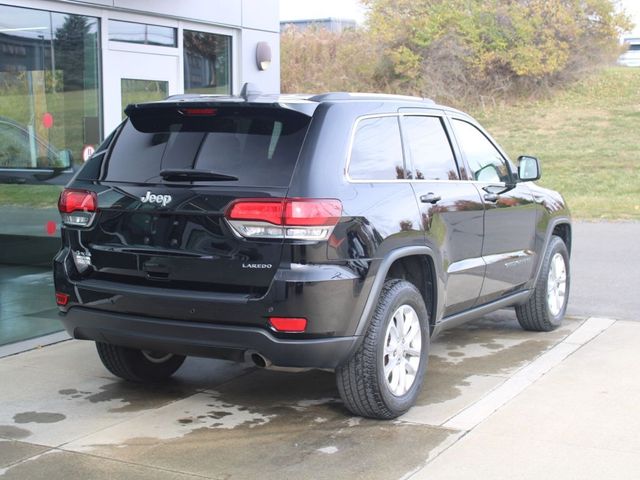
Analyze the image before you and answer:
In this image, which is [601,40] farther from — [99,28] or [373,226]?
[373,226]

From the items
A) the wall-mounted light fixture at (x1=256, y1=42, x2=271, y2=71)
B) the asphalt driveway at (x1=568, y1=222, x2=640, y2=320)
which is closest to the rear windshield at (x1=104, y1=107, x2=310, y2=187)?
the asphalt driveway at (x1=568, y1=222, x2=640, y2=320)

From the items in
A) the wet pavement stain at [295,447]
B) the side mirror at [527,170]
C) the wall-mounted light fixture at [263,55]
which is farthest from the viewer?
the wall-mounted light fixture at [263,55]

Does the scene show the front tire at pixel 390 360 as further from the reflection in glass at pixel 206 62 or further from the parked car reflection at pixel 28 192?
the reflection in glass at pixel 206 62

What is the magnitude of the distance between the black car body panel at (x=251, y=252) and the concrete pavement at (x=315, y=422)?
48cm

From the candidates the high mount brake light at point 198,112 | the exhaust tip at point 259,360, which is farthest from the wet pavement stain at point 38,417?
the high mount brake light at point 198,112

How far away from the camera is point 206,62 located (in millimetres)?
9820

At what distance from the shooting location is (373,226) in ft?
16.0

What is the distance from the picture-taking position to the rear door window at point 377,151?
5043mm

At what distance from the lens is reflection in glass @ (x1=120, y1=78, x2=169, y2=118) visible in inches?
342

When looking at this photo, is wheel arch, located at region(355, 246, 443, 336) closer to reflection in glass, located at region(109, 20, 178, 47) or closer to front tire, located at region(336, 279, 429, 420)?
front tire, located at region(336, 279, 429, 420)

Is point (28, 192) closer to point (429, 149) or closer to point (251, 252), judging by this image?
point (429, 149)

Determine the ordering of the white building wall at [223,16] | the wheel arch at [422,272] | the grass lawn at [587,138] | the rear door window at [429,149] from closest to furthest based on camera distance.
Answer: the wheel arch at [422,272] < the rear door window at [429,149] < the white building wall at [223,16] < the grass lawn at [587,138]

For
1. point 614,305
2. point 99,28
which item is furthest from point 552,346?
point 99,28

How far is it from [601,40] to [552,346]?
89.8ft
